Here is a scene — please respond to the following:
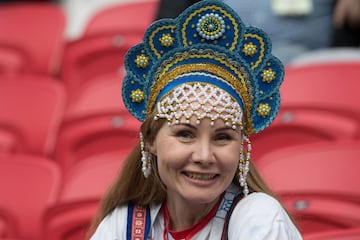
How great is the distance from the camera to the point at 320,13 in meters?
4.51

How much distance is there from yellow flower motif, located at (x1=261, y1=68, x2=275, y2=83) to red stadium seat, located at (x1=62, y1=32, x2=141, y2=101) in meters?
2.37

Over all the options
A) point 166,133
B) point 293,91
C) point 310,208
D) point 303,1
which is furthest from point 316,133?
point 166,133

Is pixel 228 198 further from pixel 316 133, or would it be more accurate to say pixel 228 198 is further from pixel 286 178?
pixel 316 133

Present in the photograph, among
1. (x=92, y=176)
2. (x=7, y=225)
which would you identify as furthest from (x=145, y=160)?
(x=7, y=225)

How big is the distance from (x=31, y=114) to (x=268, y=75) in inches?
87.6

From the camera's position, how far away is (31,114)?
4.41 metres

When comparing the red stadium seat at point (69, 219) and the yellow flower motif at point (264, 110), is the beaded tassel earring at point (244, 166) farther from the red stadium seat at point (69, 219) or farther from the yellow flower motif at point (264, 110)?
the red stadium seat at point (69, 219)

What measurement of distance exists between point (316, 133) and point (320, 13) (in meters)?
1.07

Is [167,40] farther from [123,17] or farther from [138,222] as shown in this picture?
[123,17]

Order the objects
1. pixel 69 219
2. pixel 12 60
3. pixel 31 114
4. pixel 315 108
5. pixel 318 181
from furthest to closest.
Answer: pixel 12 60
pixel 31 114
pixel 315 108
pixel 69 219
pixel 318 181

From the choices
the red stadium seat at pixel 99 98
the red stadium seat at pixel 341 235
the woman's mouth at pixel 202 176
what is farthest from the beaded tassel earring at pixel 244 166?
the red stadium seat at pixel 99 98

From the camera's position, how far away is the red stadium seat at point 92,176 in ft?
11.8

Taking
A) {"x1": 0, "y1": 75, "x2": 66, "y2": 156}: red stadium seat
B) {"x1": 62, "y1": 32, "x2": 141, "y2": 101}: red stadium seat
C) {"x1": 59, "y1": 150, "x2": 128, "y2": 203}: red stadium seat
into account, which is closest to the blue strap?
{"x1": 59, "y1": 150, "x2": 128, "y2": 203}: red stadium seat

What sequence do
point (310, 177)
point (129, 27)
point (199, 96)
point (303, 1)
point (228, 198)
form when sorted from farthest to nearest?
1. point (129, 27)
2. point (303, 1)
3. point (310, 177)
4. point (228, 198)
5. point (199, 96)
